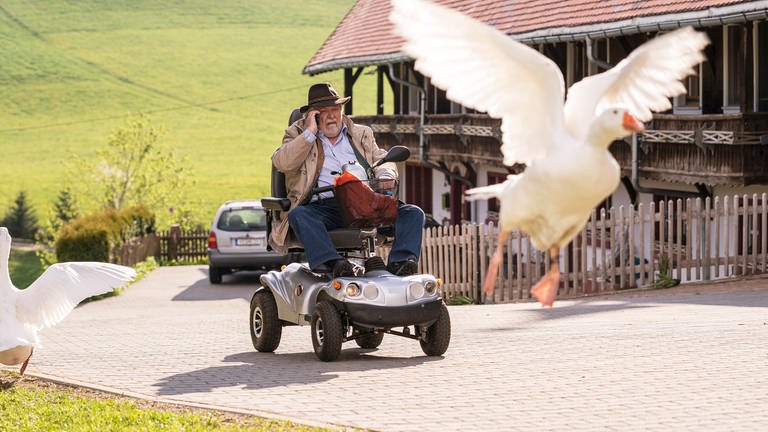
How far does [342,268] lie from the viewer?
38.0 feet

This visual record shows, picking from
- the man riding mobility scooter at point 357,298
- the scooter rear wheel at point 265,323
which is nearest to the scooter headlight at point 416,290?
the man riding mobility scooter at point 357,298

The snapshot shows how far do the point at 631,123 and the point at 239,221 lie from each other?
2561 cm

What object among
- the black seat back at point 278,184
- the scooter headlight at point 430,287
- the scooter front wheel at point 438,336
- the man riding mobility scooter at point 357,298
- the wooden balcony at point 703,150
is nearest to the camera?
the man riding mobility scooter at point 357,298

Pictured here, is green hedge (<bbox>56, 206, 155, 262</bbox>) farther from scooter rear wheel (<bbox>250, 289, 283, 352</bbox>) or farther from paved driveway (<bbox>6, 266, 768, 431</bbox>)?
scooter rear wheel (<bbox>250, 289, 283, 352</bbox>)

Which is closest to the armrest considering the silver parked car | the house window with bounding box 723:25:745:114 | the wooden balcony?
the wooden balcony

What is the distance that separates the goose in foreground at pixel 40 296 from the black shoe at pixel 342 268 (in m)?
1.72

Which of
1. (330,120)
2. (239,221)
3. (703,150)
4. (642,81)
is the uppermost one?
(703,150)

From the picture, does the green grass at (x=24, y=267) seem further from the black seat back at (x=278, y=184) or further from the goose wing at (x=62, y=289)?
the black seat back at (x=278, y=184)

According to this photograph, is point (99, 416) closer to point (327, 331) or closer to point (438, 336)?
point (327, 331)

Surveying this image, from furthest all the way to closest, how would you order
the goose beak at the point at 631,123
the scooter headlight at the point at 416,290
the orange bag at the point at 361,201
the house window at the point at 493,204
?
the house window at the point at 493,204, the scooter headlight at the point at 416,290, the orange bag at the point at 361,201, the goose beak at the point at 631,123

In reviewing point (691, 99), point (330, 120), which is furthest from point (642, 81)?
point (691, 99)

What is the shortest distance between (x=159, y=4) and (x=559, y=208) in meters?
113

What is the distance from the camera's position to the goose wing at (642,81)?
13.5 feet

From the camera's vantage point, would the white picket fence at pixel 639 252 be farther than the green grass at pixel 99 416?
Yes
